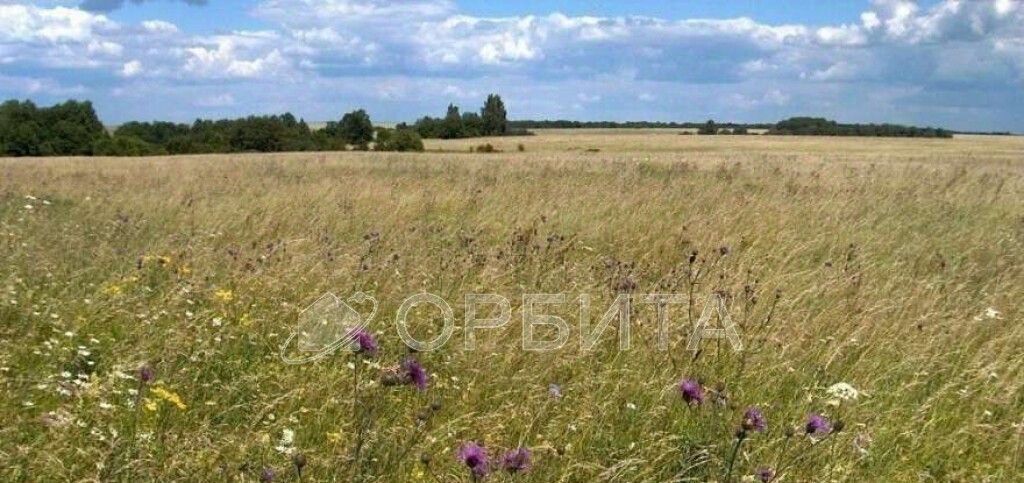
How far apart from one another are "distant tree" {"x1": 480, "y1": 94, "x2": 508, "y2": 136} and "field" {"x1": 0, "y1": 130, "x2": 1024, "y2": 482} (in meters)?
85.4

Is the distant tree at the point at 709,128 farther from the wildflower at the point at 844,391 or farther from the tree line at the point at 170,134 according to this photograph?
the wildflower at the point at 844,391

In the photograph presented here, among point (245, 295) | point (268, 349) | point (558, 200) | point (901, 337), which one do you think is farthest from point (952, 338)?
point (558, 200)

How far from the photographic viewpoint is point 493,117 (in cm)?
9512

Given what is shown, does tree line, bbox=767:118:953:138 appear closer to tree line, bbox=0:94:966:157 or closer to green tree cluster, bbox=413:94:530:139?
tree line, bbox=0:94:966:157

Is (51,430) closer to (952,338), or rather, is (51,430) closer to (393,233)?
(952,338)

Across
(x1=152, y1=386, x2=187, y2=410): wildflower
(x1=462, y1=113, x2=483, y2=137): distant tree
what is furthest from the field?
(x1=462, y1=113, x2=483, y2=137): distant tree

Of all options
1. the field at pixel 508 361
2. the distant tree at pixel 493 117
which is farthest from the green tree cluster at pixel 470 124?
the field at pixel 508 361

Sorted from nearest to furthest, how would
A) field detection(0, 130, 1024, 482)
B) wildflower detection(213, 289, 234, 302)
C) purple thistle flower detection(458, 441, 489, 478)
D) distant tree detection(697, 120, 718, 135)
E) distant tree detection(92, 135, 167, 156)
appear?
purple thistle flower detection(458, 441, 489, 478) < field detection(0, 130, 1024, 482) < wildflower detection(213, 289, 234, 302) < distant tree detection(92, 135, 167, 156) < distant tree detection(697, 120, 718, 135)

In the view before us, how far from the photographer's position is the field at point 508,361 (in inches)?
103

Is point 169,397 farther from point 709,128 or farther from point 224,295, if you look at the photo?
point 709,128

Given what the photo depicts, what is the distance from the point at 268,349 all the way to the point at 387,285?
3.25ft

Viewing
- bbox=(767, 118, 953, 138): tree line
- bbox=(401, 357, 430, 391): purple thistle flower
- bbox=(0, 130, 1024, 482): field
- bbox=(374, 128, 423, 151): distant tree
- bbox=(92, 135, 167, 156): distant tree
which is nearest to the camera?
bbox=(401, 357, 430, 391): purple thistle flower

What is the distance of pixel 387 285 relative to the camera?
15.0 ft

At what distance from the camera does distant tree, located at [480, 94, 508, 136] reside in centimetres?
9300
